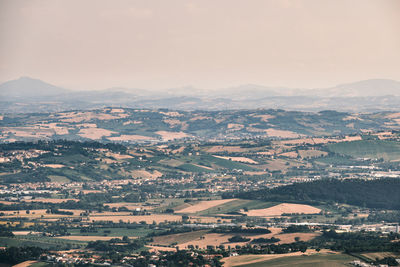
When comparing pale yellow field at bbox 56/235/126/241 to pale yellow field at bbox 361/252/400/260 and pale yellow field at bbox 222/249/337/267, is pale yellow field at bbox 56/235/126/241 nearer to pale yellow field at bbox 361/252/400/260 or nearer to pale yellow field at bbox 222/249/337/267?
pale yellow field at bbox 222/249/337/267

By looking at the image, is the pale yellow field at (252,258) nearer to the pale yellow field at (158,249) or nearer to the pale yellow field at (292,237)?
the pale yellow field at (292,237)

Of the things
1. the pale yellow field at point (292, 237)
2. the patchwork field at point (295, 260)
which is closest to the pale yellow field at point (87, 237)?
the pale yellow field at point (292, 237)

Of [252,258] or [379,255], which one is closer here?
[379,255]

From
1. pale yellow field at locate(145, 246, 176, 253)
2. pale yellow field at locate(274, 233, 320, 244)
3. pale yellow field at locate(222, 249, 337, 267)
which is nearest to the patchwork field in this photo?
pale yellow field at locate(222, 249, 337, 267)

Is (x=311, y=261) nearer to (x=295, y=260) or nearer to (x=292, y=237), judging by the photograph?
(x=295, y=260)

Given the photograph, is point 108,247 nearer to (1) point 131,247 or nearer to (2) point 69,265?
(1) point 131,247

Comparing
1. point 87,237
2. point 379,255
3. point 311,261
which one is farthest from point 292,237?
point 87,237

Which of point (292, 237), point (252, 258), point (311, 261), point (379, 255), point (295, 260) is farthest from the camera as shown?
point (292, 237)

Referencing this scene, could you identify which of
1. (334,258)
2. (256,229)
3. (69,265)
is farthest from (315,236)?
(69,265)

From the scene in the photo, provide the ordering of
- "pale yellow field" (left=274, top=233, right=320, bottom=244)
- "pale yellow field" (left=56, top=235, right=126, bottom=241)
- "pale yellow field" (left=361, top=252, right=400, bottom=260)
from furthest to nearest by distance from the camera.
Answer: "pale yellow field" (left=56, top=235, right=126, bottom=241) → "pale yellow field" (left=274, top=233, right=320, bottom=244) → "pale yellow field" (left=361, top=252, right=400, bottom=260)

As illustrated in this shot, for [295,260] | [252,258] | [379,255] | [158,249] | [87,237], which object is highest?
[379,255]

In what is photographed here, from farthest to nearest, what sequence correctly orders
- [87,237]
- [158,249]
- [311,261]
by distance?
[87,237], [158,249], [311,261]
